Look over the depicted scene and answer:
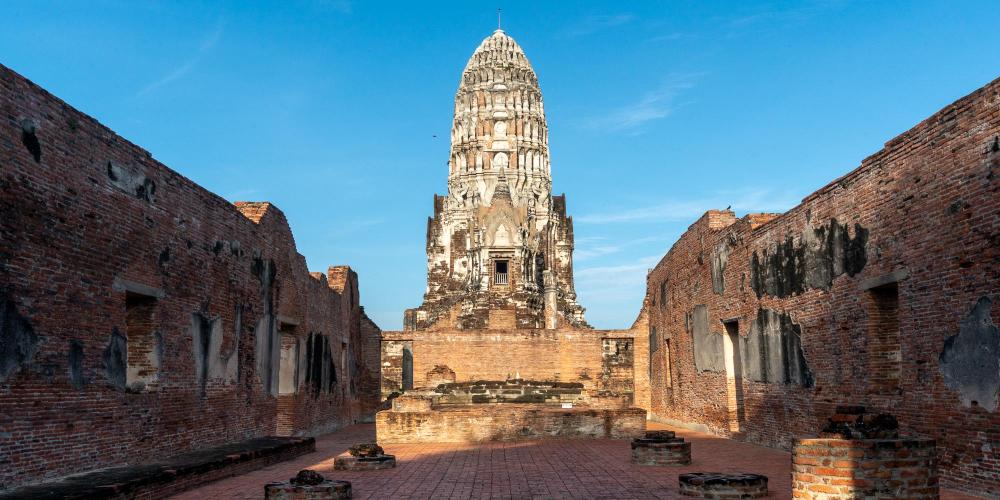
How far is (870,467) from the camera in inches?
264

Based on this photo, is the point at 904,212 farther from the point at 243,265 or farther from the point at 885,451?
the point at 243,265

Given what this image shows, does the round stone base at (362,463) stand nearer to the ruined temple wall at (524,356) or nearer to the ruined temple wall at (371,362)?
the ruined temple wall at (524,356)

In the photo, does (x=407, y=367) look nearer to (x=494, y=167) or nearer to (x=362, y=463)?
(x=362, y=463)

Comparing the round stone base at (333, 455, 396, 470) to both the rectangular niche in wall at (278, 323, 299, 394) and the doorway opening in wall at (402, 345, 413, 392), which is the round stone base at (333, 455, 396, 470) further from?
the doorway opening in wall at (402, 345, 413, 392)

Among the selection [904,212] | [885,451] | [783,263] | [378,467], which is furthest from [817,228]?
[378,467]

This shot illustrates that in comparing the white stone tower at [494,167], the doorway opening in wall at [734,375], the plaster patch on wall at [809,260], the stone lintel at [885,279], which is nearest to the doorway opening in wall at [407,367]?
→ the doorway opening in wall at [734,375]

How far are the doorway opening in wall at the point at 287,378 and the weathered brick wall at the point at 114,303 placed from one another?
1093 millimetres

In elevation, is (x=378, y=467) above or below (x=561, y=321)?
below

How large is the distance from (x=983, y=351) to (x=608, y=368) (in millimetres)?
16492

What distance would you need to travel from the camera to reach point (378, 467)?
36.4 feet

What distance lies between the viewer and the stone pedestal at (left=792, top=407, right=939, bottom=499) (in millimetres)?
6695

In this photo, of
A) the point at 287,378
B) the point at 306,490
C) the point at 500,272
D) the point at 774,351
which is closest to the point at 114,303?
the point at 306,490

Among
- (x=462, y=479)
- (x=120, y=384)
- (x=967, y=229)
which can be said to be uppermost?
(x=967, y=229)

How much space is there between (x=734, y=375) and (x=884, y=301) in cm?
613
